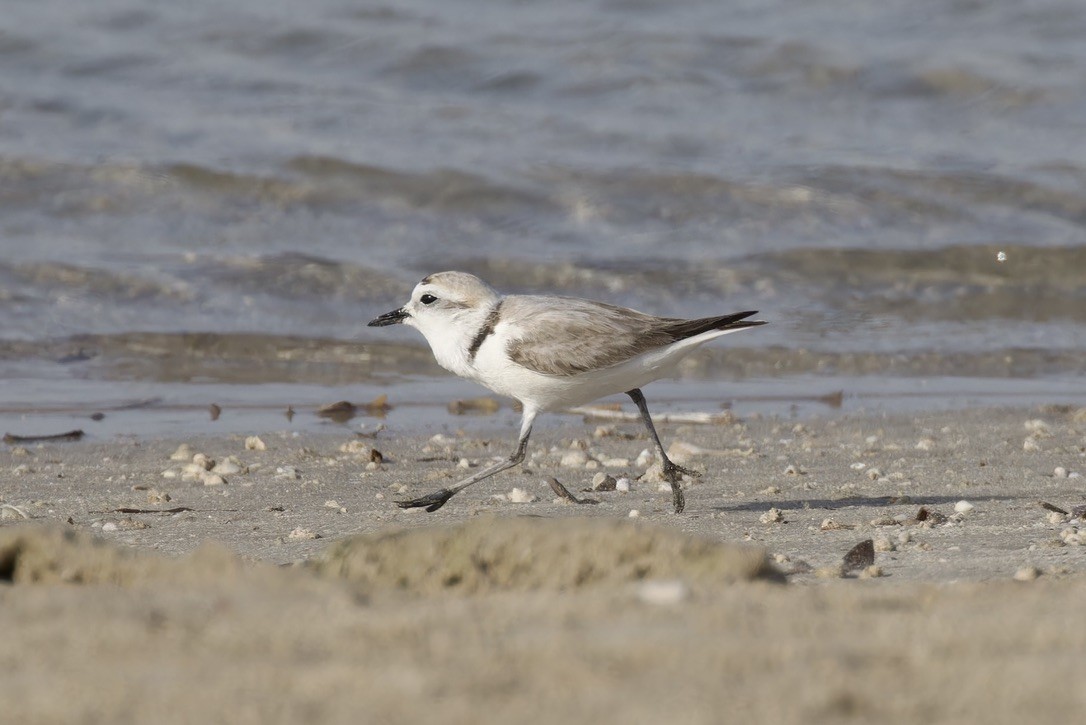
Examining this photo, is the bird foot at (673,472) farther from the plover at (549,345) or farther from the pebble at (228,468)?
the pebble at (228,468)

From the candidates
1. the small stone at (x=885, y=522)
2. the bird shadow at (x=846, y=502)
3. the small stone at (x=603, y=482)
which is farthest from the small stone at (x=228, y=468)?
the small stone at (x=885, y=522)

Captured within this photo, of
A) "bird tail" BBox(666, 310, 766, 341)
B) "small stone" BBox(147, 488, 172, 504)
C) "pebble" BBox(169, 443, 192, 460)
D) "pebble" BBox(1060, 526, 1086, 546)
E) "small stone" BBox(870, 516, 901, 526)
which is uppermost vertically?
"bird tail" BBox(666, 310, 766, 341)

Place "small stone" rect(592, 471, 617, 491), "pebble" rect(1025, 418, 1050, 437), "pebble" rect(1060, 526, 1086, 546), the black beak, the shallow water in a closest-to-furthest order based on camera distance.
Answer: "pebble" rect(1060, 526, 1086, 546)
"small stone" rect(592, 471, 617, 491)
the black beak
"pebble" rect(1025, 418, 1050, 437)
the shallow water

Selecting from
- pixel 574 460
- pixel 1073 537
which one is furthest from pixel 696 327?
pixel 1073 537

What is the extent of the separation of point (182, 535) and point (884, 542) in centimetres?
236

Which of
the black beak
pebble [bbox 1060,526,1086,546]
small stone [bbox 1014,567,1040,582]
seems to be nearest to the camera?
small stone [bbox 1014,567,1040,582]

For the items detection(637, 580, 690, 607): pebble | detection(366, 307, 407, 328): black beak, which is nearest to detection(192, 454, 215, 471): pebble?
detection(366, 307, 407, 328): black beak

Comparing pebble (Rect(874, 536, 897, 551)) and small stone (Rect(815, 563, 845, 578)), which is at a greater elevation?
small stone (Rect(815, 563, 845, 578))

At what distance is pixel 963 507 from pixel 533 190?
7833 mm

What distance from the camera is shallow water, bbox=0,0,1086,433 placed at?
922 centimetres

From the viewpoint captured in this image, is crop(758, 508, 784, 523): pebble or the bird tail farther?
the bird tail

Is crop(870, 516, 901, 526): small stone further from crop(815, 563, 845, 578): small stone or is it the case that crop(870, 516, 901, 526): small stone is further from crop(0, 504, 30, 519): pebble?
crop(0, 504, 30, 519): pebble

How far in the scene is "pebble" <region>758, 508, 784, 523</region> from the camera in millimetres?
5078

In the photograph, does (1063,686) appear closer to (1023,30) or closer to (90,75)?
(90,75)
